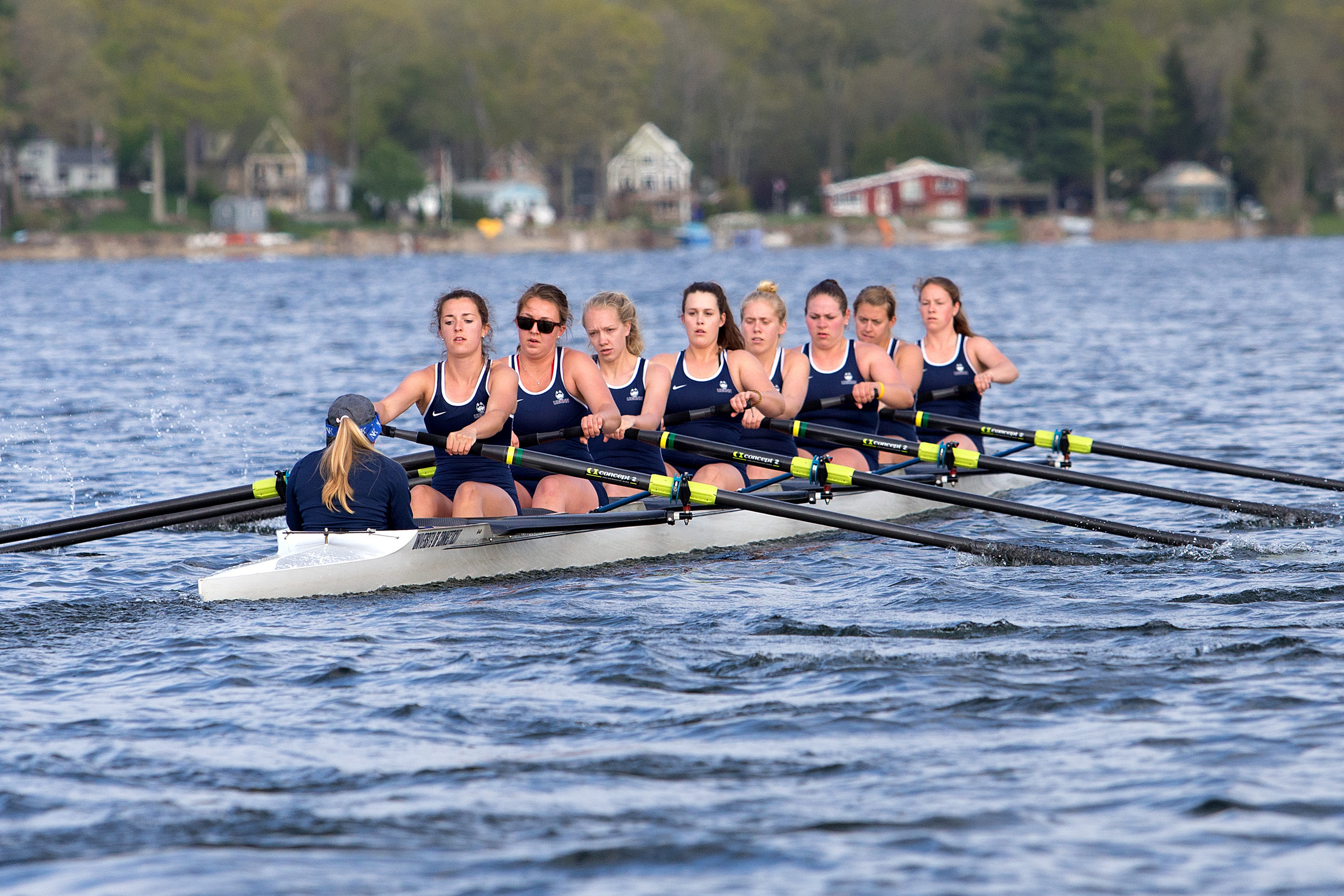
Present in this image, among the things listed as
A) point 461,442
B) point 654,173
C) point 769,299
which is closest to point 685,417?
point 769,299

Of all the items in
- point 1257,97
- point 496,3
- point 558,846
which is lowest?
point 558,846

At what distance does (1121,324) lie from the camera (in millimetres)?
30047

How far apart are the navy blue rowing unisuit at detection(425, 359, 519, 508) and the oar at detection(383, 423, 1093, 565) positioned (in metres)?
0.12

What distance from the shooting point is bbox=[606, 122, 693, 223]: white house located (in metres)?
102

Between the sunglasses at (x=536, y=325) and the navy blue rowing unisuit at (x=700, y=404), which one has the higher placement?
the sunglasses at (x=536, y=325)

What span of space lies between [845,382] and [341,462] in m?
4.22

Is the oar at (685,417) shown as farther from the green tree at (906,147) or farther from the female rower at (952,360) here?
the green tree at (906,147)

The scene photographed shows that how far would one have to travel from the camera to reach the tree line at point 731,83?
83.1m

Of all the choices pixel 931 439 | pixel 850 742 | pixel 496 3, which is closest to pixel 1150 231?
pixel 496 3

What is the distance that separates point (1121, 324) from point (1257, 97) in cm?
6445

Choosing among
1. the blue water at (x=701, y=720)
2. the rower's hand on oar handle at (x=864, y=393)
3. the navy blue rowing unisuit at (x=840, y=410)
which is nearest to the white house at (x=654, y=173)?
the blue water at (x=701, y=720)

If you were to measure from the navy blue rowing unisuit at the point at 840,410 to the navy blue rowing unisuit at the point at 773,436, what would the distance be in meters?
0.43

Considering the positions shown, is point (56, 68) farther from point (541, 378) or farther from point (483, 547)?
point (483, 547)

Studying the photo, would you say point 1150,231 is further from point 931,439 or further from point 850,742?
point 850,742
